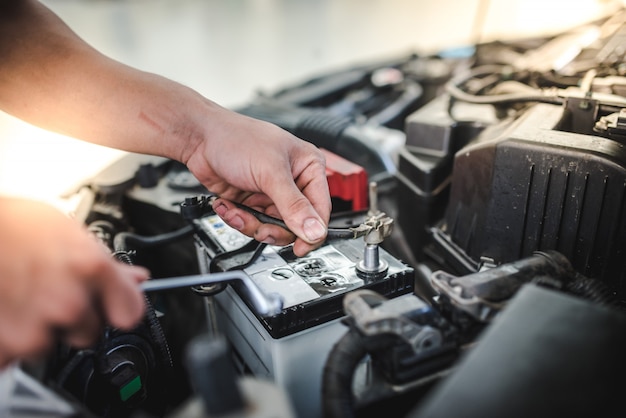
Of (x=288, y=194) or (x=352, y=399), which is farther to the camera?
(x=288, y=194)

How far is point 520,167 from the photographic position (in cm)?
69

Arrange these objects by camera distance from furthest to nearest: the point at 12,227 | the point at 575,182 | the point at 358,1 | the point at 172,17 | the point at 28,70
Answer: the point at 358,1 → the point at 172,17 → the point at 28,70 → the point at 575,182 → the point at 12,227

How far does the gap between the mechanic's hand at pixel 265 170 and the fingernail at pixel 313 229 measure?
0.05 ft

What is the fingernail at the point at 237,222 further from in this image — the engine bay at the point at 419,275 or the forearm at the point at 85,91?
the forearm at the point at 85,91

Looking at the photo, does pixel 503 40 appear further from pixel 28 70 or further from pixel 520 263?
pixel 28 70

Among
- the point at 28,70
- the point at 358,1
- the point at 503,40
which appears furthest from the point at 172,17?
the point at 28,70

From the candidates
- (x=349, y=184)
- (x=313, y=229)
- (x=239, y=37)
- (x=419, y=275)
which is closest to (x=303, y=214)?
(x=313, y=229)

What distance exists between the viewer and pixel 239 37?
5797mm

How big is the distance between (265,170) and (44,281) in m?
0.42

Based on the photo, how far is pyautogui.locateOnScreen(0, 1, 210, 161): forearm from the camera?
760mm

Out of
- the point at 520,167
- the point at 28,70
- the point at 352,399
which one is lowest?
the point at 352,399

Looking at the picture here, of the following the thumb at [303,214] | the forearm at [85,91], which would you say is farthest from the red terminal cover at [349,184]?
the forearm at [85,91]

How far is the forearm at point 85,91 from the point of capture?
76 cm

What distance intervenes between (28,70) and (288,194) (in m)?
0.46
